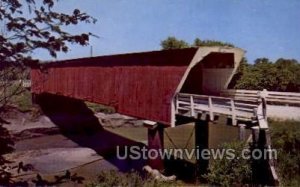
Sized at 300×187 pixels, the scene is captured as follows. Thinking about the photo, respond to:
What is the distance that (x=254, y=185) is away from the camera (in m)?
9.95

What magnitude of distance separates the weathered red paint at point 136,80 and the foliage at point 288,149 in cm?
416

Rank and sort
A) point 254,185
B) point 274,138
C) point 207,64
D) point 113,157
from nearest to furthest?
1. point 254,185
2. point 274,138
3. point 207,64
4. point 113,157

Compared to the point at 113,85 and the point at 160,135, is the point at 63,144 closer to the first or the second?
the point at 113,85

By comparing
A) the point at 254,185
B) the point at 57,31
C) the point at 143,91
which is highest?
the point at 57,31

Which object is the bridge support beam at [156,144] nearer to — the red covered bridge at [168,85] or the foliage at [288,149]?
the red covered bridge at [168,85]

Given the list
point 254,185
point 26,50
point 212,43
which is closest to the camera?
point 26,50

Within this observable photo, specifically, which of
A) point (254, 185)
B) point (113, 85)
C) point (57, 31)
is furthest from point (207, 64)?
point (57, 31)

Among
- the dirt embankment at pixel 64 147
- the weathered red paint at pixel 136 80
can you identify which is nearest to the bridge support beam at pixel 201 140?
the weathered red paint at pixel 136 80

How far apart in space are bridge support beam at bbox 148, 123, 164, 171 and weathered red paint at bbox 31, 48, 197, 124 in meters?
0.54

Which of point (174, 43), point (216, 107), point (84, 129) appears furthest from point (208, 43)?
point (216, 107)

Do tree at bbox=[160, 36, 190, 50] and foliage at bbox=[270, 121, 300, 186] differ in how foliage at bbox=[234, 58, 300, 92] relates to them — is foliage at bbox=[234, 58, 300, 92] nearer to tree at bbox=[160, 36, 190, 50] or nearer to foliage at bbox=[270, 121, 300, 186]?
tree at bbox=[160, 36, 190, 50]

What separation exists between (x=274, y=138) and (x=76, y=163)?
13402 mm

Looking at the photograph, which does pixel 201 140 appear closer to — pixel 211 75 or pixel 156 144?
pixel 156 144

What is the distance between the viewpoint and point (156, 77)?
612 inches
